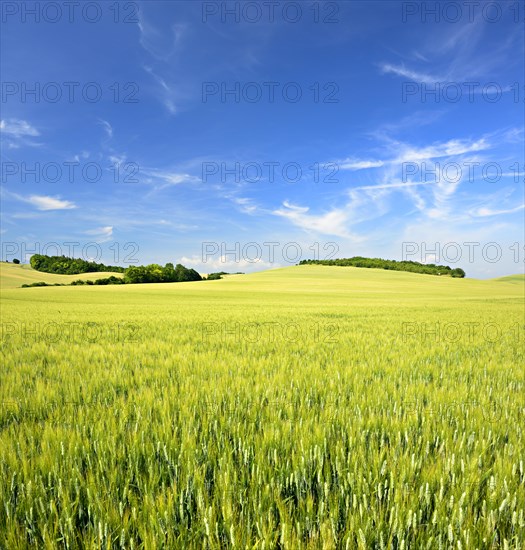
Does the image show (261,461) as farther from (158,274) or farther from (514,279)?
(514,279)

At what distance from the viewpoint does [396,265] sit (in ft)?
382

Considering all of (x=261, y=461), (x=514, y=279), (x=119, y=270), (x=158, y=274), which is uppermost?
(x=119, y=270)

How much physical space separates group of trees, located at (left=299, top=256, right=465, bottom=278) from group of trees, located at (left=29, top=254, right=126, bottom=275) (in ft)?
246

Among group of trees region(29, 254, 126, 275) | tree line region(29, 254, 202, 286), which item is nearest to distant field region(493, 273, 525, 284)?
tree line region(29, 254, 202, 286)

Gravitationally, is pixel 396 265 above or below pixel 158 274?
above

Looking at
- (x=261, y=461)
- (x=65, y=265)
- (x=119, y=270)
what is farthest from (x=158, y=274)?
(x=261, y=461)

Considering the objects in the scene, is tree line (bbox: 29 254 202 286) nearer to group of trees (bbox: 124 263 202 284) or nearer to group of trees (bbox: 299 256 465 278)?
group of trees (bbox: 124 263 202 284)

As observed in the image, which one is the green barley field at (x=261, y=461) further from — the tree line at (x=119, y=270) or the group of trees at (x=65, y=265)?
the group of trees at (x=65, y=265)

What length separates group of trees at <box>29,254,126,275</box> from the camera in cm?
10169

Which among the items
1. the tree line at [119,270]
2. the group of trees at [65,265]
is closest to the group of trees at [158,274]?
the tree line at [119,270]

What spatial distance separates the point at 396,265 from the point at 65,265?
117144 millimetres

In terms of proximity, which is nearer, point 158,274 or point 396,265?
point 158,274

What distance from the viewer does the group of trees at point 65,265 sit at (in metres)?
102

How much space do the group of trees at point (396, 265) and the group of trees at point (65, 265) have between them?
246ft
